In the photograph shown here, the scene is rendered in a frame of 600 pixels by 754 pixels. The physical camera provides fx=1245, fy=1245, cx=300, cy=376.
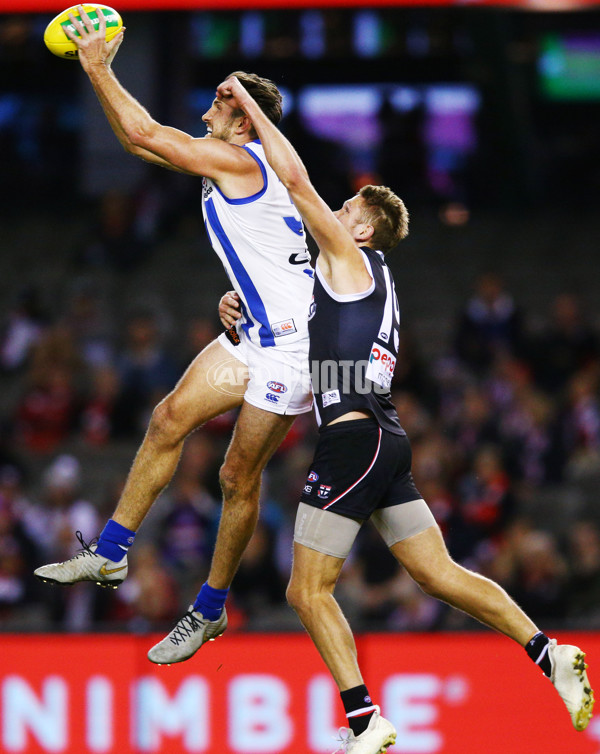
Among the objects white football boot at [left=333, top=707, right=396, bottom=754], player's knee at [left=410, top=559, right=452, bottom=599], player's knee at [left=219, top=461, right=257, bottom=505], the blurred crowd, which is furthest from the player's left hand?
the blurred crowd

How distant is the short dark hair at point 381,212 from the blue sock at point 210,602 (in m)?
1.93

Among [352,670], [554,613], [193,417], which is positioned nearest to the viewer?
[352,670]

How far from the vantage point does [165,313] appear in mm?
15031

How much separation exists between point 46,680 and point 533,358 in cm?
642

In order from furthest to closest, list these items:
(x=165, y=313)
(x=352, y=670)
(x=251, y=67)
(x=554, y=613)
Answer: (x=251, y=67) → (x=165, y=313) → (x=554, y=613) → (x=352, y=670)

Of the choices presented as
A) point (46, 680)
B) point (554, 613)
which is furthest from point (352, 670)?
point (554, 613)

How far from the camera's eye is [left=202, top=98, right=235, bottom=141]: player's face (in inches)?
236

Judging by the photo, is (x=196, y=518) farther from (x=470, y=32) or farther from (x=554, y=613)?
(x=470, y=32)

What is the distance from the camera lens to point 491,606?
5863 mm

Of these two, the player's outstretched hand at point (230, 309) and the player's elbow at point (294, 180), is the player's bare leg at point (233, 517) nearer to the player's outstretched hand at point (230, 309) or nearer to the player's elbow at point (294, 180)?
the player's outstretched hand at point (230, 309)

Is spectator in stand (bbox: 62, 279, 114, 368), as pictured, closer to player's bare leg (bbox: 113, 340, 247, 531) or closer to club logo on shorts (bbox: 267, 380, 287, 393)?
player's bare leg (bbox: 113, 340, 247, 531)

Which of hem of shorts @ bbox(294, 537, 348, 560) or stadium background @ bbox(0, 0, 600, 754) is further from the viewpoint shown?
stadium background @ bbox(0, 0, 600, 754)

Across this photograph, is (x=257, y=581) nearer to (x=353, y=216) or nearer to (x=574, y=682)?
(x=574, y=682)

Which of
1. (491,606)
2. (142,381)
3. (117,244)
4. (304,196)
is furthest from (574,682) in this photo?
(117,244)
